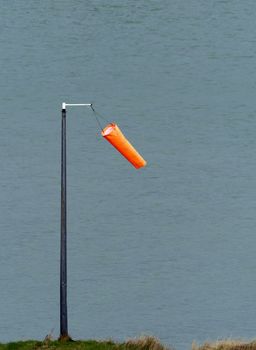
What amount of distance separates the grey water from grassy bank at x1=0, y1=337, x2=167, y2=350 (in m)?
4.24

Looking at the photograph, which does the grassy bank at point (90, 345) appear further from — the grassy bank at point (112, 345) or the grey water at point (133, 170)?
the grey water at point (133, 170)

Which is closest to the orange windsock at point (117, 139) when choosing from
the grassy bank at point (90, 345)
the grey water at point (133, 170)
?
the grassy bank at point (90, 345)

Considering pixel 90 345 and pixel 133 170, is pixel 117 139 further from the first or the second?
pixel 133 170

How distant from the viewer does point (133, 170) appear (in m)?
57.3

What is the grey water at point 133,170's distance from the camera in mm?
41312

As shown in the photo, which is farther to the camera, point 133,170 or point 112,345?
point 133,170

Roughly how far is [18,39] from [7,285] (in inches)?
1268

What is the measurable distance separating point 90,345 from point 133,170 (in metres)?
27.5

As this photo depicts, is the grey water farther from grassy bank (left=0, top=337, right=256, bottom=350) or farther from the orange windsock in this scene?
the orange windsock

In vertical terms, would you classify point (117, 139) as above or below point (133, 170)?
above

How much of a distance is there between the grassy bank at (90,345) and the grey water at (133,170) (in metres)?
4.24

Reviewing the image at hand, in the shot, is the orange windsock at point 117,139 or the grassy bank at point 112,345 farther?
the orange windsock at point 117,139

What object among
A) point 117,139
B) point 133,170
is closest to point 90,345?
point 117,139

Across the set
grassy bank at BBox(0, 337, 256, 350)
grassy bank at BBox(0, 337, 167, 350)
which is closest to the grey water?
grassy bank at BBox(0, 337, 256, 350)
